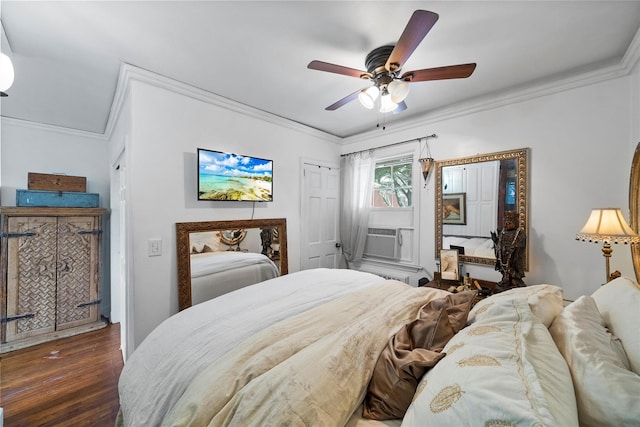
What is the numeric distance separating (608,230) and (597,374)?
1481 mm

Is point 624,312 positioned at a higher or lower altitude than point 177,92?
lower

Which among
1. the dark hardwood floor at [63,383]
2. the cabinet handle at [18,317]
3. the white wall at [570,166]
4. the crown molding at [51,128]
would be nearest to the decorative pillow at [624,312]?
the white wall at [570,166]

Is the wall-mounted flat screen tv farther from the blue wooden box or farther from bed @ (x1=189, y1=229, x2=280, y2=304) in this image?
the blue wooden box

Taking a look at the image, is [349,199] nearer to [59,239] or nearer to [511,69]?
[511,69]

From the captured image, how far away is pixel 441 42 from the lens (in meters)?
1.64

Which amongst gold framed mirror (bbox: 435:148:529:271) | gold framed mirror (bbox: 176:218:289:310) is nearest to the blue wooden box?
gold framed mirror (bbox: 176:218:289:310)

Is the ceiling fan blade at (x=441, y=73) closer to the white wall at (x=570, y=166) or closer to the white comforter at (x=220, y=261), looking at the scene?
the white wall at (x=570, y=166)

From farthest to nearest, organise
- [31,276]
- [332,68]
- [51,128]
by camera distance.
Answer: [51,128], [31,276], [332,68]

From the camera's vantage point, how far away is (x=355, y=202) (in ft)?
11.3

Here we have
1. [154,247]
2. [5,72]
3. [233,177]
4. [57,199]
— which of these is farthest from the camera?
[57,199]

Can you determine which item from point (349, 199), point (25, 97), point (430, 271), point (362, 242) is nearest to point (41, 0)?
point (25, 97)

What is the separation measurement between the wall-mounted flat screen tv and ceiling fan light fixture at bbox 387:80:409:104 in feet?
5.26

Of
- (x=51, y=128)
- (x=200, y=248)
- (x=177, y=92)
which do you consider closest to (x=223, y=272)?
(x=200, y=248)

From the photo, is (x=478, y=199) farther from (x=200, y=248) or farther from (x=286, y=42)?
(x=200, y=248)
